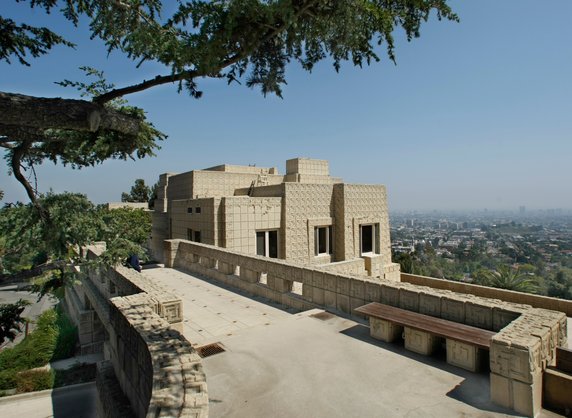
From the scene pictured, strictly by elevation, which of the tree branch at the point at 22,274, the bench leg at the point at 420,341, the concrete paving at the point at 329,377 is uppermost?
the tree branch at the point at 22,274

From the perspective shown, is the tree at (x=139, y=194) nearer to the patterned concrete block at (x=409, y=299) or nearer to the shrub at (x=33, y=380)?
the shrub at (x=33, y=380)

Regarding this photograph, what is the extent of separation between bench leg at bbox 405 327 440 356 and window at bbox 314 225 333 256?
1369 centimetres

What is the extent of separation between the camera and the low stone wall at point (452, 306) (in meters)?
4.19

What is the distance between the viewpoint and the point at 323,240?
65.5 ft

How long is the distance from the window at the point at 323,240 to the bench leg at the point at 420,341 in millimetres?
13693

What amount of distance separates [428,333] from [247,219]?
40.8ft

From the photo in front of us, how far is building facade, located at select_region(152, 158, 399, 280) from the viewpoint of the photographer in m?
16.7

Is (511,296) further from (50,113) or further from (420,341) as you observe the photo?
(50,113)

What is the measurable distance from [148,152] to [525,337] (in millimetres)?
7121

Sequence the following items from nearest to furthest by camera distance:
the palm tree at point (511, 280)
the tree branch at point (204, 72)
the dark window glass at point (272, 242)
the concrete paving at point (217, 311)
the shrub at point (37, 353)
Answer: the tree branch at point (204, 72) < the concrete paving at point (217, 311) < the palm tree at point (511, 280) < the dark window glass at point (272, 242) < the shrub at point (37, 353)

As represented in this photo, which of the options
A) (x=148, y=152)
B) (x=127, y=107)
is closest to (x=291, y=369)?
(x=148, y=152)

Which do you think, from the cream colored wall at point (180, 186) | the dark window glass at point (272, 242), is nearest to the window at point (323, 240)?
the dark window glass at point (272, 242)

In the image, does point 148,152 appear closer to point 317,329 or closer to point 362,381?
point 317,329

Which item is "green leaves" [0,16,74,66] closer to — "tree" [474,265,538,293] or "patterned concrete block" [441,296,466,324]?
"patterned concrete block" [441,296,466,324]
